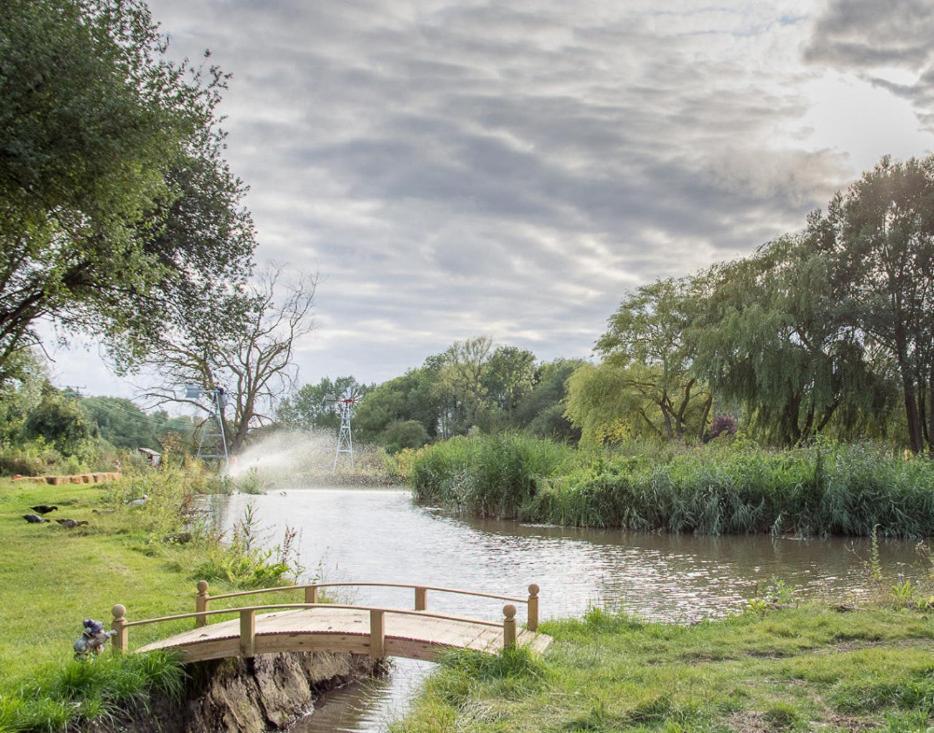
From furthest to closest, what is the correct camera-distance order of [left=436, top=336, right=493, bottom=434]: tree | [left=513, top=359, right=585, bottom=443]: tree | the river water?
[left=436, top=336, right=493, bottom=434]: tree
[left=513, top=359, right=585, bottom=443]: tree
the river water

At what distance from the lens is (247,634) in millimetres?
7031

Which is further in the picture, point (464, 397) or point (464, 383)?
point (464, 383)

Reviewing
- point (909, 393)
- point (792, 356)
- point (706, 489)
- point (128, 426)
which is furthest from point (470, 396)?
point (706, 489)

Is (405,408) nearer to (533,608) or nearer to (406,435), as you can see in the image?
(406,435)

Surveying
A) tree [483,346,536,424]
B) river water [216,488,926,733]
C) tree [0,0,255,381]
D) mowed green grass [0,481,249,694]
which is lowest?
river water [216,488,926,733]

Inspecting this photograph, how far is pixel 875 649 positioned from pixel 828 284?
24.1 meters

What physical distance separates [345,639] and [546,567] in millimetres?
7223

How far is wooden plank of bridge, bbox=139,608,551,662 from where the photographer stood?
22.8ft

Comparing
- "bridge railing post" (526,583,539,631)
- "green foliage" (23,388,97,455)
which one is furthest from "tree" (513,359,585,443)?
"bridge railing post" (526,583,539,631)

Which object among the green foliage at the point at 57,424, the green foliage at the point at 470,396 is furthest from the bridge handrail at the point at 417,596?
the green foliage at the point at 470,396

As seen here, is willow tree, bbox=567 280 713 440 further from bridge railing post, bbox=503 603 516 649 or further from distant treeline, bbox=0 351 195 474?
bridge railing post, bbox=503 603 516 649

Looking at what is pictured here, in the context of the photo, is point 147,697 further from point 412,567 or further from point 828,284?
point 828,284

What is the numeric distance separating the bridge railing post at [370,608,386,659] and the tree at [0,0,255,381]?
6.27 m

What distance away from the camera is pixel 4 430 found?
34594 millimetres
